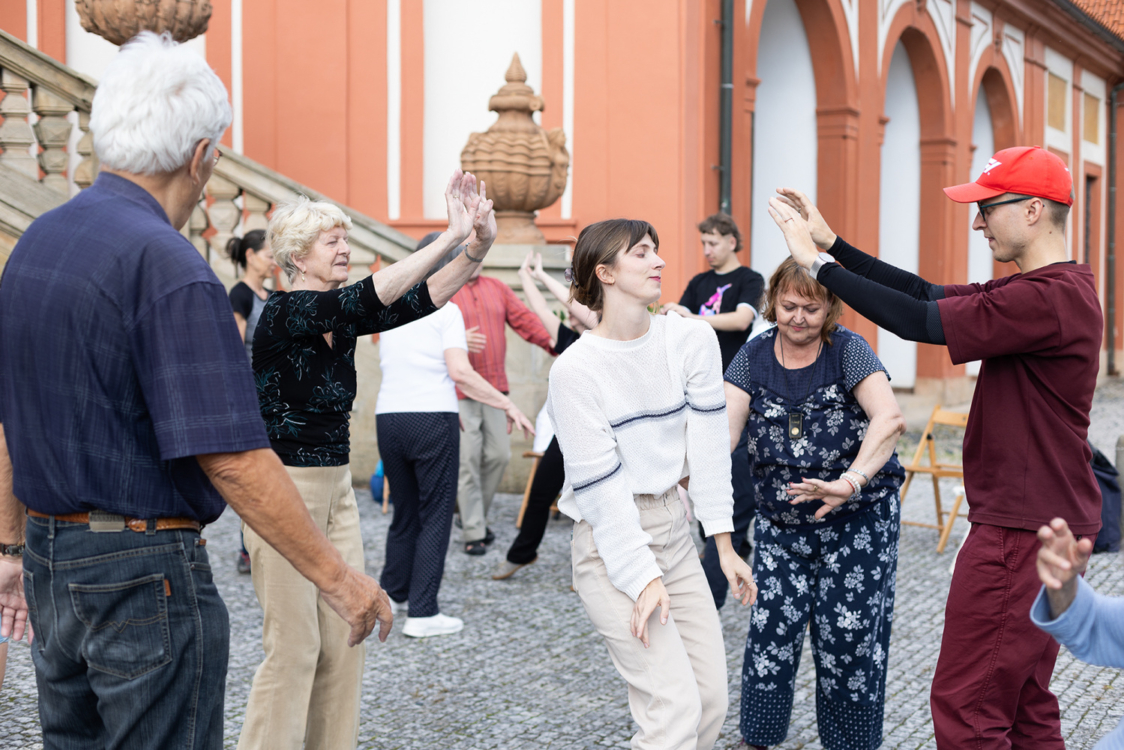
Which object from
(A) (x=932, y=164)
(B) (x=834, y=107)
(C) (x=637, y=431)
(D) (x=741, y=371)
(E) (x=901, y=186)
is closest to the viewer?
(C) (x=637, y=431)

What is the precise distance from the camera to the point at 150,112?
206cm

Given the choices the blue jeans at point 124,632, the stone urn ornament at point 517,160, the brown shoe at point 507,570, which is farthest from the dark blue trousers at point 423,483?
the stone urn ornament at point 517,160

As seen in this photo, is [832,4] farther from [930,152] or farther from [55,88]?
[55,88]

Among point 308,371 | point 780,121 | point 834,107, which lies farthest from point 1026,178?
point 780,121

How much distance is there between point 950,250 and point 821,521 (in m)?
13.9

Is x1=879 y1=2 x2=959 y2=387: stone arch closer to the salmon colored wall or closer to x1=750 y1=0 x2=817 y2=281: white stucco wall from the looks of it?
x1=750 y1=0 x2=817 y2=281: white stucco wall

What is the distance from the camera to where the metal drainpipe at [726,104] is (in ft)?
34.8

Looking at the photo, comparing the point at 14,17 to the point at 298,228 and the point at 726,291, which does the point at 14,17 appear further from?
the point at 298,228

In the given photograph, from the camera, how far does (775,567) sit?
3889 millimetres

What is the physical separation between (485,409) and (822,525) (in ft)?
12.2

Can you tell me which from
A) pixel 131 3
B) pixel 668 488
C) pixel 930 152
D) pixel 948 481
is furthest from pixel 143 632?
pixel 930 152

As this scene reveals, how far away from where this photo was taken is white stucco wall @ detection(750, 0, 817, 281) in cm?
1364

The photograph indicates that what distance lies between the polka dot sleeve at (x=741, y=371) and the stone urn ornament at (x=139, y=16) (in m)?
6.50

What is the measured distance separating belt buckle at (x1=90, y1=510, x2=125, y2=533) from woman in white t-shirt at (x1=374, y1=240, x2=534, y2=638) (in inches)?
137
